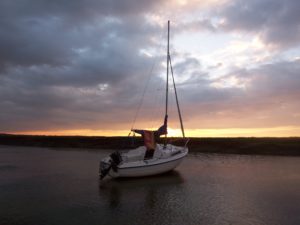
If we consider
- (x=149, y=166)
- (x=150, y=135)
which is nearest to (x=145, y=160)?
(x=149, y=166)

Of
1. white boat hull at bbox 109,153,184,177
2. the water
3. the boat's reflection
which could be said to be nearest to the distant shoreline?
white boat hull at bbox 109,153,184,177

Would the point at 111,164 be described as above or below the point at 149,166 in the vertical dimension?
above

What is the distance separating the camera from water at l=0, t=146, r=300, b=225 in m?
21.4

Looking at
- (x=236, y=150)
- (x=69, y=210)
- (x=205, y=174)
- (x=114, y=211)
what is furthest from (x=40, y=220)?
(x=236, y=150)

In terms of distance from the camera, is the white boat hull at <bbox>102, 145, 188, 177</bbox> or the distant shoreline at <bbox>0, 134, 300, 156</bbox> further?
the distant shoreline at <bbox>0, 134, 300, 156</bbox>

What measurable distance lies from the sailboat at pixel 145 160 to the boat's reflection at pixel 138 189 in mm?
729

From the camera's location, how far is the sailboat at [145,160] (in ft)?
116

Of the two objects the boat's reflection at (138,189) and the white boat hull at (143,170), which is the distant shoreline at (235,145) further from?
the boat's reflection at (138,189)

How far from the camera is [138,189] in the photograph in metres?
31.2

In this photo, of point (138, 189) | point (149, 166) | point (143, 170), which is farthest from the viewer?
point (149, 166)

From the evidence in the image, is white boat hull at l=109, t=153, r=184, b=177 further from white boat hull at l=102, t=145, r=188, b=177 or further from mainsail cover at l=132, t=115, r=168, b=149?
mainsail cover at l=132, t=115, r=168, b=149

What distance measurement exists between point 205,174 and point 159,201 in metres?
13.8

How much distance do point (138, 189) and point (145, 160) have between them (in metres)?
5.32

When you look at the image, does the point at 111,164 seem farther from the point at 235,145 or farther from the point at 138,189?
the point at 235,145
